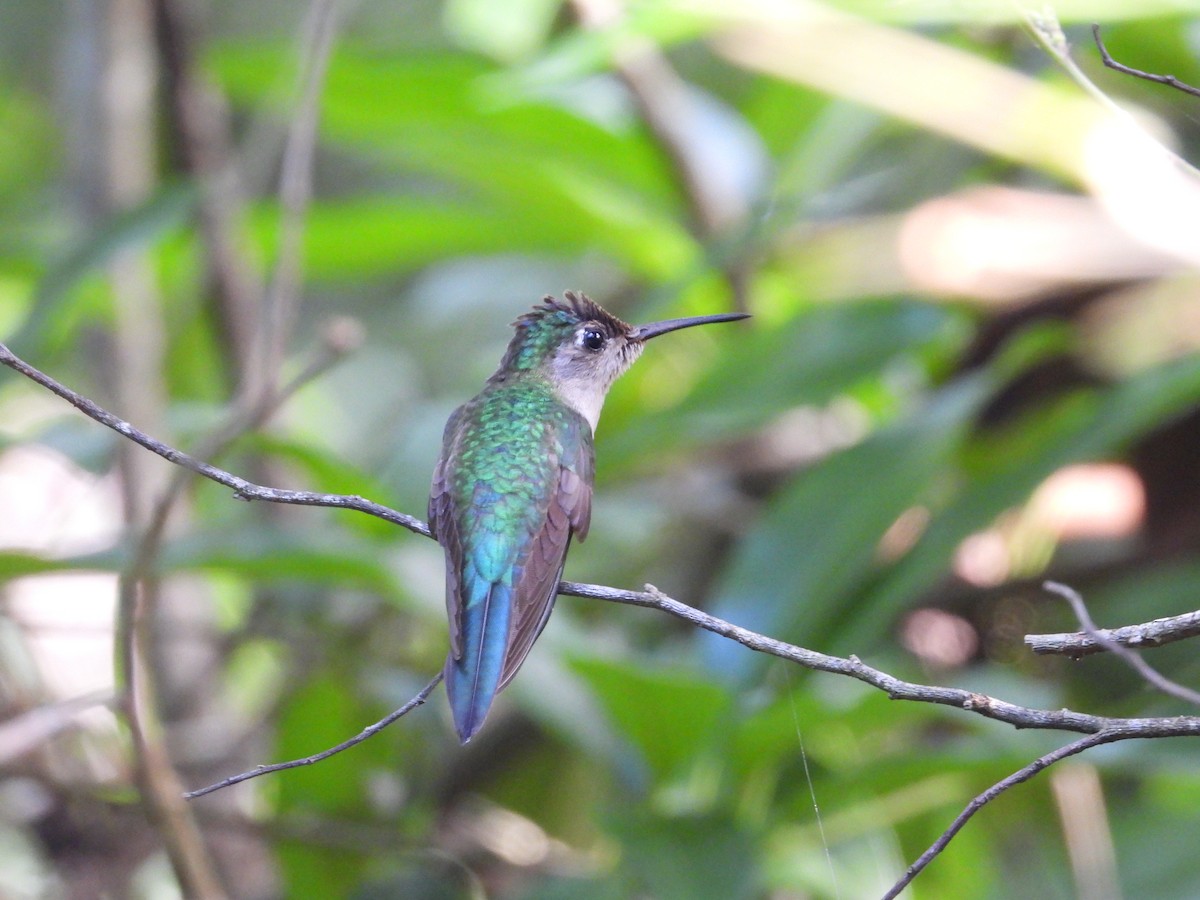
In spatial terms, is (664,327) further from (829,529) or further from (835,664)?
(835,664)

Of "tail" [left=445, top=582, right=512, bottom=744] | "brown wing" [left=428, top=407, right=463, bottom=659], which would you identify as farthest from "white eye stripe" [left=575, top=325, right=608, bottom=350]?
"tail" [left=445, top=582, right=512, bottom=744]

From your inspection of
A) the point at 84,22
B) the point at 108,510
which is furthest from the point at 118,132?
the point at 108,510

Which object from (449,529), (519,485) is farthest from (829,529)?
(449,529)

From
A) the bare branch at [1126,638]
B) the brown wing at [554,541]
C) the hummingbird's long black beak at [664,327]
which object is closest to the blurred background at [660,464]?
the hummingbird's long black beak at [664,327]

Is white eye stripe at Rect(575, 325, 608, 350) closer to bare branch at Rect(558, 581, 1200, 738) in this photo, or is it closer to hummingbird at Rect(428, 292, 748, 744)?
hummingbird at Rect(428, 292, 748, 744)

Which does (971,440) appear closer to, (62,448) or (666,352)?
(666,352)

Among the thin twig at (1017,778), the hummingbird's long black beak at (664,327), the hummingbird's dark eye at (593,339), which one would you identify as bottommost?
the thin twig at (1017,778)

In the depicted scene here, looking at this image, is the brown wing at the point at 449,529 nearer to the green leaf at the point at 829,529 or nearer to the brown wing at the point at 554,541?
the brown wing at the point at 554,541
